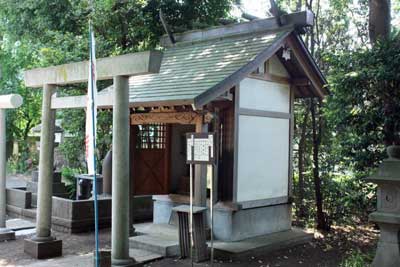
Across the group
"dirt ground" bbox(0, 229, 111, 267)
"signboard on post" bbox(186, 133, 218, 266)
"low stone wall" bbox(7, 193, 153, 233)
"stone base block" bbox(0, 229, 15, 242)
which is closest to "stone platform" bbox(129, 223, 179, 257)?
"dirt ground" bbox(0, 229, 111, 267)

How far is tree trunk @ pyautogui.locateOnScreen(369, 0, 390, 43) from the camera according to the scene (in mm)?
8367

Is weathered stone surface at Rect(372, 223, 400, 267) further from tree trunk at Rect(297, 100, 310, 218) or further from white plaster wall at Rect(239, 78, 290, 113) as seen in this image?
tree trunk at Rect(297, 100, 310, 218)

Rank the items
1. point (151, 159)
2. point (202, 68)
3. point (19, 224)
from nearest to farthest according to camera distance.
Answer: point (202, 68)
point (151, 159)
point (19, 224)

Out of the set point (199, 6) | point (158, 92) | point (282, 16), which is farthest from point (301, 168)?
point (199, 6)

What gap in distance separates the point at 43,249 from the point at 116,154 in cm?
252

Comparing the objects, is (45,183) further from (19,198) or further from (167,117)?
(19,198)

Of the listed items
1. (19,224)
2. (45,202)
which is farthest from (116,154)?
(19,224)

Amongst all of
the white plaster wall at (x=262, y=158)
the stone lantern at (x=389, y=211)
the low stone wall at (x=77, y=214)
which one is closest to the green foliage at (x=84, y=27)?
the low stone wall at (x=77, y=214)

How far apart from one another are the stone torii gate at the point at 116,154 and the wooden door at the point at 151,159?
7.33 feet

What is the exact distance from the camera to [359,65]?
756 centimetres

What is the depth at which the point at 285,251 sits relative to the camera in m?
8.87

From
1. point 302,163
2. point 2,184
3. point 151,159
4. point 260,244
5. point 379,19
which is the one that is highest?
point 379,19

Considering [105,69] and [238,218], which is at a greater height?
[105,69]

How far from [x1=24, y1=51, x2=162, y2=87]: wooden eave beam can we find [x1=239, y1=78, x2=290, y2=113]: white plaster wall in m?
3.07
